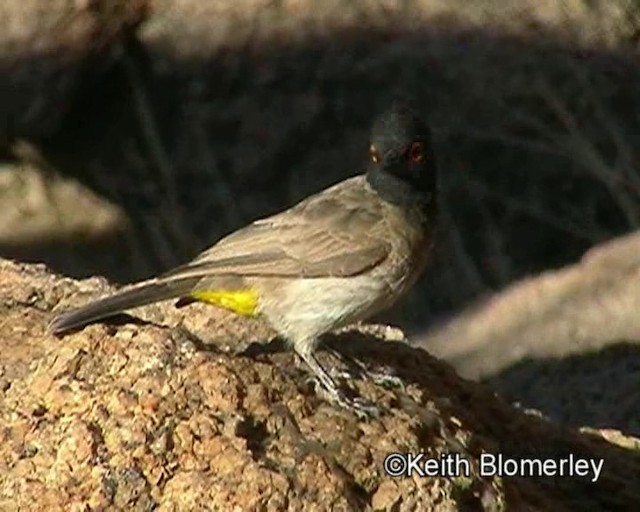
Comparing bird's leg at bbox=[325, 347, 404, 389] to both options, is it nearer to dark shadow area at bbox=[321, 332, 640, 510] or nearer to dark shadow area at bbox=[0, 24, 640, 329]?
dark shadow area at bbox=[321, 332, 640, 510]

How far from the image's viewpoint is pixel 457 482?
16.2ft

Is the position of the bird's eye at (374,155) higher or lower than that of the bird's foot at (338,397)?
higher

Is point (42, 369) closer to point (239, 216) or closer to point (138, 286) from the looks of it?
point (138, 286)

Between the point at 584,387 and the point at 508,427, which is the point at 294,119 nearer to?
the point at 584,387

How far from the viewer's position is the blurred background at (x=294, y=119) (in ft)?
38.1

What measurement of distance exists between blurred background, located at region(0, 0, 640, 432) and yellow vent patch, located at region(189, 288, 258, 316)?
5638 mm

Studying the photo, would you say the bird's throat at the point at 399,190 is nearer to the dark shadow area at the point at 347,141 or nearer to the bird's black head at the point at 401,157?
the bird's black head at the point at 401,157

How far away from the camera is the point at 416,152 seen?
5.83m

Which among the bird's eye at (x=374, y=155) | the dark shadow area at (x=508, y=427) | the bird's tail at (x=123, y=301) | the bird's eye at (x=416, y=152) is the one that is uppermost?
the bird's tail at (x=123, y=301)

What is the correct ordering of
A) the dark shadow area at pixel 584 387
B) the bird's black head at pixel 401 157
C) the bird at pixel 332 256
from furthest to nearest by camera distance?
the dark shadow area at pixel 584 387, the bird's black head at pixel 401 157, the bird at pixel 332 256

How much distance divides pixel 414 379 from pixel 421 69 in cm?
653

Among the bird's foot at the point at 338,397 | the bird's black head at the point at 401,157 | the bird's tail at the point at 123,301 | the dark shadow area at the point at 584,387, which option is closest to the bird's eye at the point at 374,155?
the bird's black head at the point at 401,157

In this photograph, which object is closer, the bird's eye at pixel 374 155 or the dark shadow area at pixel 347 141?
the bird's eye at pixel 374 155

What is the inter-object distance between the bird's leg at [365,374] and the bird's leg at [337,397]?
0.07 m
